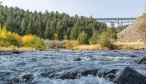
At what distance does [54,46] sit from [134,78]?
127 m

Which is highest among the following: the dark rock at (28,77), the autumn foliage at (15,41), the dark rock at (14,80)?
the autumn foliage at (15,41)

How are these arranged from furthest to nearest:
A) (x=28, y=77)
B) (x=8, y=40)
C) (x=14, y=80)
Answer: (x=8, y=40) < (x=28, y=77) < (x=14, y=80)

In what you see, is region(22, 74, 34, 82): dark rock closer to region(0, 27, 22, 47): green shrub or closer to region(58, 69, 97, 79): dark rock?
region(58, 69, 97, 79): dark rock

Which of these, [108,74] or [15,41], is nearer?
[108,74]

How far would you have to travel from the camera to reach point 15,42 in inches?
4289

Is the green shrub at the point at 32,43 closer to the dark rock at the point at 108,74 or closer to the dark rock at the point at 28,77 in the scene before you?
the dark rock at the point at 28,77

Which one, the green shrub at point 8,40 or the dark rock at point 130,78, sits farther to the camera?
the green shrub at point 8,40

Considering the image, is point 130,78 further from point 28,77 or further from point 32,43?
point 32,43

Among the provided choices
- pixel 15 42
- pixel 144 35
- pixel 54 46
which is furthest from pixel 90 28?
pixel 15 42

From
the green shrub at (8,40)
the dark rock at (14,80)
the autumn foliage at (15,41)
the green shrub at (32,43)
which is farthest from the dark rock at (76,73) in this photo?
the green shrub at (32,43)

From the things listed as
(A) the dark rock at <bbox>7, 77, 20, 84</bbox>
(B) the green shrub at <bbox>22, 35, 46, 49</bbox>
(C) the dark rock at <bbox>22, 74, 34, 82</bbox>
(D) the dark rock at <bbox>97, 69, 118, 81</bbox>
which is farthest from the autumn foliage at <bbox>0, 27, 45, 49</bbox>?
(D) the dark rock at <bbox>97, 69, 118, 81</bbox>

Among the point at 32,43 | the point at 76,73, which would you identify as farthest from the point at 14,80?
the point at 32,43

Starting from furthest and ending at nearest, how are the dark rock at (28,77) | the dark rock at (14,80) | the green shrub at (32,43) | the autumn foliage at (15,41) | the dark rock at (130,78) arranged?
the green shrub at (32,43), the autumn foliage at (15,41), the dark rock at (28,77), the dark rock at (14,80), the dark rock at (130,78)

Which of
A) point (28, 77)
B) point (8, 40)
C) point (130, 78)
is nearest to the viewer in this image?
point (130, 78)
